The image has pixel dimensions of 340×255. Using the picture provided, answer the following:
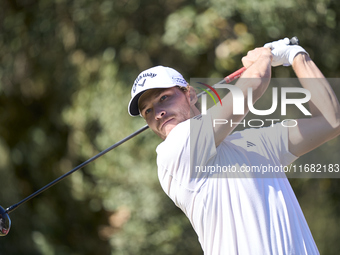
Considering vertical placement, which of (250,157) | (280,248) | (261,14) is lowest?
(280,248)

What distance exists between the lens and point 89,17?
4.70m

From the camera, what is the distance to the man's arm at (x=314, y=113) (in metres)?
1.55

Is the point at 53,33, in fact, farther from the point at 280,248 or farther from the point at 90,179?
the point at 280,248

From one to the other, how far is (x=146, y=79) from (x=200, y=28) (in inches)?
104

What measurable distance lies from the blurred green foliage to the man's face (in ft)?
8.57

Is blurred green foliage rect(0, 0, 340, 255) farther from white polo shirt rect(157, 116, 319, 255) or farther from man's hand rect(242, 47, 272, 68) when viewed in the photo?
white polo shirt rect(157, 116, 319, 255)

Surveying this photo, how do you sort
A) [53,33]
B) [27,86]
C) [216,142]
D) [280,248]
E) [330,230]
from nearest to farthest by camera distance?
[280,248] → [216,142] → [330,230] → [53,33] → [27,86]

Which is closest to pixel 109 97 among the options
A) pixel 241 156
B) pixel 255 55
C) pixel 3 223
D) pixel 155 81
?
pixel 3 223

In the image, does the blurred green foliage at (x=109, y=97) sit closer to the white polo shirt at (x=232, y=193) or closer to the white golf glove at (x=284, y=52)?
the white golf glove at (x=284, y=52)

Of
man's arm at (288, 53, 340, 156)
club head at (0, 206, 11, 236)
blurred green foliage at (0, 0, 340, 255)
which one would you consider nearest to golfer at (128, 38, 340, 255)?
man's arm at (288, 53, 340, 156)

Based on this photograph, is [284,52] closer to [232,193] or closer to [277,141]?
[277,141]

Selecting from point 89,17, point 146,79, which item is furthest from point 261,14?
point 146,79

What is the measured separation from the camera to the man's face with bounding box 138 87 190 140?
1.68m

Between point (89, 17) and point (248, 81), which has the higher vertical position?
point (89, 17)
